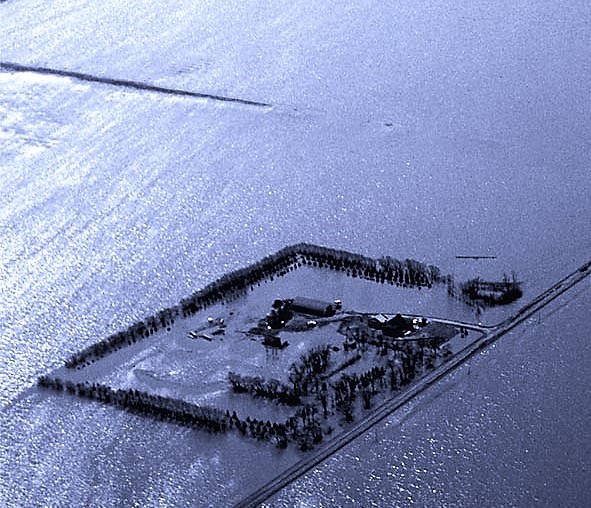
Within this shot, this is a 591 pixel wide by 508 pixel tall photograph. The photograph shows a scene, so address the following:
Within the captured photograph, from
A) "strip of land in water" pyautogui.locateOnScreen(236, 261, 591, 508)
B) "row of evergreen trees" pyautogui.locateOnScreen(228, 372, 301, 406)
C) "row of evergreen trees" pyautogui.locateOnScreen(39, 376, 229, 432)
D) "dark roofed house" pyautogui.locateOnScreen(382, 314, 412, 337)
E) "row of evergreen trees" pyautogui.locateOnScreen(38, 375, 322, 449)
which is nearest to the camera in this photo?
"strip of land in water" pyautogui.locateOnScreen(236, 261, 591, 508)

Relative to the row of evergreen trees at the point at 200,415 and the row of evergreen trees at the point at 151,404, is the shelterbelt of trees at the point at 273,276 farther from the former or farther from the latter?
the row of evergreen trees at the point at 200,415

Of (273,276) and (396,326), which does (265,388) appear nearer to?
(396,326)

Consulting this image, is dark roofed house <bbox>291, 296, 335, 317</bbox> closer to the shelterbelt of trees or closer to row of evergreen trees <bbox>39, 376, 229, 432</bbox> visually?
the shelterbelt of trees

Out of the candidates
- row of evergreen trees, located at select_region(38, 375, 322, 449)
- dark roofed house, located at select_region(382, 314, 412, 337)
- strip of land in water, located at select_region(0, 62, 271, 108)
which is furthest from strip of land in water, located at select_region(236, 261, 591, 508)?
strip of land in water, located at select_region(0, 62, 271, 108)

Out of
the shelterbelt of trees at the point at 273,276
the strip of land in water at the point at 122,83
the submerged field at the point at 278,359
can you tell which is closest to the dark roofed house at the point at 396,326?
the submerged field at the point at 278,359

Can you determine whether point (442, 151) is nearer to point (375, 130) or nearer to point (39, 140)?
point (375, 130)

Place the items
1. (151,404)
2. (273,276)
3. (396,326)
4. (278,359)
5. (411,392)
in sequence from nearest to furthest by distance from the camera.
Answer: (411,392) → (151,404) → (278,359) → (396,326) → (273,276)

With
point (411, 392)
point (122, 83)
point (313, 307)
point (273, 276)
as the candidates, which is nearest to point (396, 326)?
point (313, 307)
